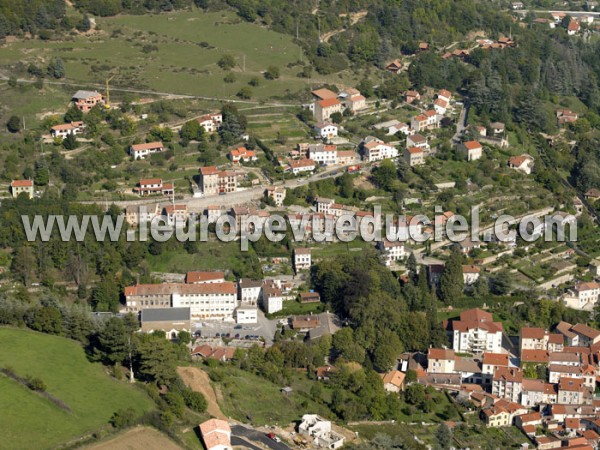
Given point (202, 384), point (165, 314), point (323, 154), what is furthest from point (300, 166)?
point (202, 384)

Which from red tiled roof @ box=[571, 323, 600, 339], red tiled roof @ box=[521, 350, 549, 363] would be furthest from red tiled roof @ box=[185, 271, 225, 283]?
red tiled roof @ box=[571, 323, 600, 339]

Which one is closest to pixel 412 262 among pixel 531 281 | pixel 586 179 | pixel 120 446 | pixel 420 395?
pixel 531 281

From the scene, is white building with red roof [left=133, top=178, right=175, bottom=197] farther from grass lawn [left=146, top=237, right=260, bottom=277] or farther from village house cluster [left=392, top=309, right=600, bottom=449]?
village house cluster [left=392, top=309, right=600, bottom=449]

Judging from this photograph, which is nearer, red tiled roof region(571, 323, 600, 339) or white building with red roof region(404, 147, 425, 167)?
red tiled roof region(571, 323, 600, 339)

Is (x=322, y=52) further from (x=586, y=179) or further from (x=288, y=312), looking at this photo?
(x=288, y=312)

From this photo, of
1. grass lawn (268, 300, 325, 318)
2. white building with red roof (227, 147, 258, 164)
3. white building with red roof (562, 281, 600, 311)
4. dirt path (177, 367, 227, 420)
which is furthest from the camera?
white building with red roof (227, 147, 258, 164)
